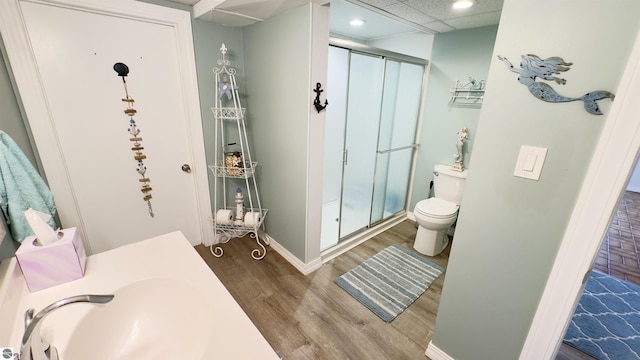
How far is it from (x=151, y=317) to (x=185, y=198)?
5.22ft

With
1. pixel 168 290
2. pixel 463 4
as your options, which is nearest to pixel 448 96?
pixel 463 4

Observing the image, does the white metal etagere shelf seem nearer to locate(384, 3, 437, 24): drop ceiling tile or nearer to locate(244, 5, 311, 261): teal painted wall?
locate(244, 5, 311, 261): teal painted wall

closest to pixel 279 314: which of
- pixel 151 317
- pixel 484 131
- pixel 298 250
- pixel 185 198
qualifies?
pixel 298 250

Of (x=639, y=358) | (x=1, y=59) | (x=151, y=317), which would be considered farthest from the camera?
(x=639, y=358)

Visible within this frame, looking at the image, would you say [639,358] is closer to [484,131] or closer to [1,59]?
[484,131]

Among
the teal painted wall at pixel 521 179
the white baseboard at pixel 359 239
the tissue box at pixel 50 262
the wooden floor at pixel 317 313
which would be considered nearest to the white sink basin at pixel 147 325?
the tissue box at pixel 50 262

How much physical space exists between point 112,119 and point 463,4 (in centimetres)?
267

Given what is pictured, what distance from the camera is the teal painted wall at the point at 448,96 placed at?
8.13 ft

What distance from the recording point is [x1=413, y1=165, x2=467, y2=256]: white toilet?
245cm

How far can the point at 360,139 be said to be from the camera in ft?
8.67

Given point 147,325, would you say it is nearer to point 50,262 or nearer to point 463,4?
point 50,262

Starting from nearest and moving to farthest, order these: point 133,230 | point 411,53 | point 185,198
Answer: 1. point 133,230
2. point 185,198
3. point 411,53

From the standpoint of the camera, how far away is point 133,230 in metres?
2.19

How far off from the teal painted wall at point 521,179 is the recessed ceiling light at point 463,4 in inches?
40.1
